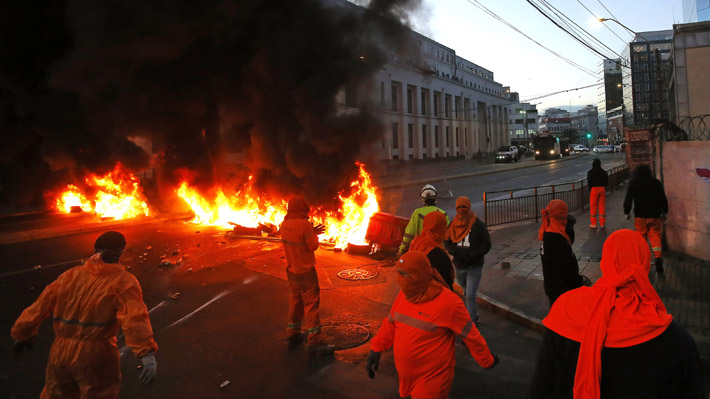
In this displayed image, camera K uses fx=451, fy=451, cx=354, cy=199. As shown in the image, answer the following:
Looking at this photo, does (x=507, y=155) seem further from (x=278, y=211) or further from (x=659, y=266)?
(x=659, y=266)

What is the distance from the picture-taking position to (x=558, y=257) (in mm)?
4168

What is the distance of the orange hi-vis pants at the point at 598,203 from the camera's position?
34.3 feet

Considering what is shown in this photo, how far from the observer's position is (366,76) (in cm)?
1436

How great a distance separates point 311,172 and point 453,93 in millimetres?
48264

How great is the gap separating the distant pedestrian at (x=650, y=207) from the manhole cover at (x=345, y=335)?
15.6 feet

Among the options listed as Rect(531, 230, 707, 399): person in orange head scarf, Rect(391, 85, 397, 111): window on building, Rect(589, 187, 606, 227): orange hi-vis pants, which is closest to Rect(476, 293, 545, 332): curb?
Rect(531, 230, 707, 399): person in orange head scarf

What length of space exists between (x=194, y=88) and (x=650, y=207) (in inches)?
630

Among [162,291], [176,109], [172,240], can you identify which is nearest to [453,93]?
[176,109]

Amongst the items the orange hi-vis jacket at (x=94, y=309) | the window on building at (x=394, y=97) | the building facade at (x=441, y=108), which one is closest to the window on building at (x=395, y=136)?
the building facade at (x=441, y=108)

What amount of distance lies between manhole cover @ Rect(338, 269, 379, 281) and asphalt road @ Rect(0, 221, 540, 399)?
0.27 m

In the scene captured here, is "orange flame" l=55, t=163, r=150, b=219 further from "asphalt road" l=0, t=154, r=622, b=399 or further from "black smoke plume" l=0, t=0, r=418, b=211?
"asphalt road" l=0, t=154, r=622, b=399

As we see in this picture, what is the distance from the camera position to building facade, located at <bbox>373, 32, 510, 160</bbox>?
148ft

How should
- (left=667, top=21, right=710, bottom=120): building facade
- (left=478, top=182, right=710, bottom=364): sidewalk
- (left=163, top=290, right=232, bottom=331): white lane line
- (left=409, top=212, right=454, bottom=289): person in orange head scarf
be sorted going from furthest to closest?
1. (left=667, top=21, right=710, bottom=120): building facade
2. (left=163, top=290, right=232, bottom=331): white lane line
3. (left=478, top=182, right=710, bottom=364): sidewalk
4. (left=409, top=212, right=454, bottom=289): person in orange head scarf

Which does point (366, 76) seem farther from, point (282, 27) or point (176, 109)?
point (176, 109)
